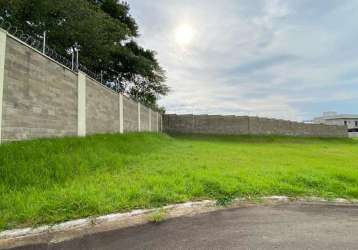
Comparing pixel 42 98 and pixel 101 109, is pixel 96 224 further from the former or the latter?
pixel 101 109

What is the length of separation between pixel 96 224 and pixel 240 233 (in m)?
1.74

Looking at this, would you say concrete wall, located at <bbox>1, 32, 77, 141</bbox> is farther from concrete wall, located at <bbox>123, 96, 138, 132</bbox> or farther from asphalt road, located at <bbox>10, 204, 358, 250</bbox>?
concrete wall, located at <bbox>123, 96, 138, 132</bbox>

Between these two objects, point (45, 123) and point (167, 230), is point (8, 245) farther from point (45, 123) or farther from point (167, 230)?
point (45, 123)

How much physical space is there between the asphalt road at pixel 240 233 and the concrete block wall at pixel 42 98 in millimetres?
3420

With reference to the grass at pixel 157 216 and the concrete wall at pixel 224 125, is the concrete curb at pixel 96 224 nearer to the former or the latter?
the grass at pixel 157 216

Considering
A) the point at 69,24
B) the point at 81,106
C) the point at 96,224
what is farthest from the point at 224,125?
the point at 96,224

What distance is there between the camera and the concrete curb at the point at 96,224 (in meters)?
3.06

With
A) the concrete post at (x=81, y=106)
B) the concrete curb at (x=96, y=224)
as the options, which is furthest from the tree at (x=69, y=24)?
the concrete curb at (x=96, y=224)

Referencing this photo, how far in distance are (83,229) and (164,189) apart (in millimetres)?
1631

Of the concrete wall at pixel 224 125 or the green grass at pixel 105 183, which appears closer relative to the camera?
the green grass at pixel 105 183

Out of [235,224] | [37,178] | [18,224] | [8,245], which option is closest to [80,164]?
[37,178]

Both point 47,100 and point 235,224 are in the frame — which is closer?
point 235,224

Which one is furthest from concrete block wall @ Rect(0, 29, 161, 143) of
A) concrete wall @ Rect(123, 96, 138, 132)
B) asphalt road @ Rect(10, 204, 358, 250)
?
asphalt road @ Rect(10, 204, 358, 250)

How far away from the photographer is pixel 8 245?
2.95 m
